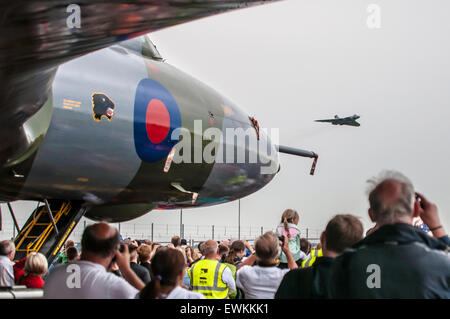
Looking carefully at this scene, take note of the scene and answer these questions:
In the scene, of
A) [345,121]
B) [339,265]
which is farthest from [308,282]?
[345,121]

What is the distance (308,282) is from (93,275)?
1.47 m

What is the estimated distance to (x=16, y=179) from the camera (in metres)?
8.79

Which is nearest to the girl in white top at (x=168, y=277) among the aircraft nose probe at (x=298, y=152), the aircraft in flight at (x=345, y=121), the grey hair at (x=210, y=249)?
the grey hair at (x=210, y=249)

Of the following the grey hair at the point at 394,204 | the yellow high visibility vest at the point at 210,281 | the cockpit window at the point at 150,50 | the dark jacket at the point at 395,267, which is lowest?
the yellow high visibility vest at the point at 210,281

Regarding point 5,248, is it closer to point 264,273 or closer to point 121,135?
point 121,135

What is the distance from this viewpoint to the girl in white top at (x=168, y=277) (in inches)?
144

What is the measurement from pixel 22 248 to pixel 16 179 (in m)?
1.91

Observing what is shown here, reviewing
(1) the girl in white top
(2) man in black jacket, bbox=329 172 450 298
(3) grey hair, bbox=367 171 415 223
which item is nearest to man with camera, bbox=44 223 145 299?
(1) the girl in white top

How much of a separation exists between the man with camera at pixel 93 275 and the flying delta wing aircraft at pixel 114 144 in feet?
4.55

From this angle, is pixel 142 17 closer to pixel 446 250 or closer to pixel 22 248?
pixel 446 250

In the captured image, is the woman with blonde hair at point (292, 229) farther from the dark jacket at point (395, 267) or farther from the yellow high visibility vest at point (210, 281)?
the dark jacket at point (395, 267)

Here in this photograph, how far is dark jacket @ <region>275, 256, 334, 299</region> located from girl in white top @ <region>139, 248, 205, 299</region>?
0.57 meters

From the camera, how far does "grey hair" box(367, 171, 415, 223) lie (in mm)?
3143
